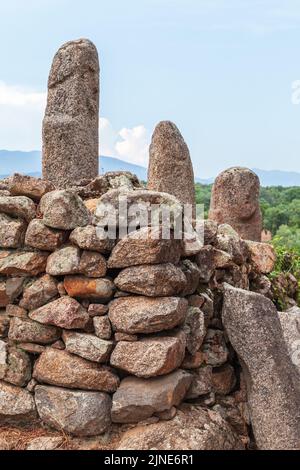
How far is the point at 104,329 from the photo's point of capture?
5.22 metres

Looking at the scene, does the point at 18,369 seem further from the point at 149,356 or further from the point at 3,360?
the point at 149,356

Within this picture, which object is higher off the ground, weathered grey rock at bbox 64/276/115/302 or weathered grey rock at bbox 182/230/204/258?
weathered grey rock at bbox 182/230/204/258

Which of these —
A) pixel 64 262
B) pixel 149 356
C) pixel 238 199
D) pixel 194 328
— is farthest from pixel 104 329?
pixel 238 199

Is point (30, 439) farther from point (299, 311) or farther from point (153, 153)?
point (153, 153)

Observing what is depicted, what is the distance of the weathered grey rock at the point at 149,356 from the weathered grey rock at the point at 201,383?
0.48 meters

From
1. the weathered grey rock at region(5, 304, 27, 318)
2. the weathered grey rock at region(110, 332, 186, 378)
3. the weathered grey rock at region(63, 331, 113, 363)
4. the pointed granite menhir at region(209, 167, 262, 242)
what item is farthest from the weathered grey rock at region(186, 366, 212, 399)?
the pointed granite menhir at region(209, 167, 262, 242)

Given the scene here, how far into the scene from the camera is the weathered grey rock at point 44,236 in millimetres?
5527

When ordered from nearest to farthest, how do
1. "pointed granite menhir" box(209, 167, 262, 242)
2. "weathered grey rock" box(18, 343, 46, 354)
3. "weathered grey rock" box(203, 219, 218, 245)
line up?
1. "weathered grey rock" box(18, 343, 46, 354)
2. "weathered grey rock" box(203, 219, 218, 245)
3. "pointed granite menhir" box(209, 167, 262, 242)

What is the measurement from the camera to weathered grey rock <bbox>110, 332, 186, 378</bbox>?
499 centimetres

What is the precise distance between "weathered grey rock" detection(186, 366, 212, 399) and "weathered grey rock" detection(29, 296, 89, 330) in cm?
131

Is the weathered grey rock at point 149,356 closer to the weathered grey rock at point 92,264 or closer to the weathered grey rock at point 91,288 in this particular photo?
the weathered grey rock at point 91,288

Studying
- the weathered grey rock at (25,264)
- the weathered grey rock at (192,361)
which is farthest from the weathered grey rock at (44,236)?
the weathered grey rock at (192,361)

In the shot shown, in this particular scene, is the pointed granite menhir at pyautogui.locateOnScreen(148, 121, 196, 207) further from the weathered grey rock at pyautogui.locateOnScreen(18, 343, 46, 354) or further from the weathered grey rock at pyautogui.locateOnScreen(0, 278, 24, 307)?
the weathered grey rock at pyautogui.locateOnScreen(18, 343, 46, 354)

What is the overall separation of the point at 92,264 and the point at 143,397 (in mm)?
1369
